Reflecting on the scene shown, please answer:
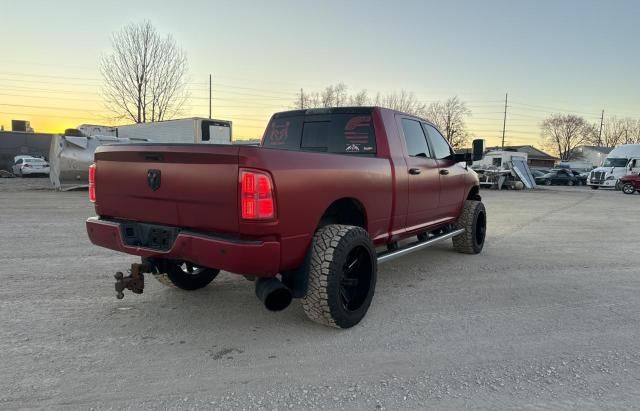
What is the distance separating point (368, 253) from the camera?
3781 mm

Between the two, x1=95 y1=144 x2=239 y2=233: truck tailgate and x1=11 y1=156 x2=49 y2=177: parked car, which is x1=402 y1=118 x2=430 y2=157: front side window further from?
x1=11 y1=156 x2=49 y2=177: parked car

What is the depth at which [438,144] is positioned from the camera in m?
5.82

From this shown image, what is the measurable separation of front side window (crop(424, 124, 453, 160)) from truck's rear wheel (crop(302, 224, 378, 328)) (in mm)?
2423

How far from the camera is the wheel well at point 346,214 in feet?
12.6

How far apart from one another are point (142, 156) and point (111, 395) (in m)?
1.69

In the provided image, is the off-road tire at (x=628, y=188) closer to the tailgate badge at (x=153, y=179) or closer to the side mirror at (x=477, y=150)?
the side mirror at (x=477, y=150)

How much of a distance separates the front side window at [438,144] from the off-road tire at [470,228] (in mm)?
973

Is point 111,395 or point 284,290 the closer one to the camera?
point 111,395

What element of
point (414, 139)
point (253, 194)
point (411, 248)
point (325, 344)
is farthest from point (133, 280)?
point (414, 139)

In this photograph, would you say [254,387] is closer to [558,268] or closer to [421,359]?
[421,359]

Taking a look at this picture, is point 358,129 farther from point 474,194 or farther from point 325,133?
point 474,194

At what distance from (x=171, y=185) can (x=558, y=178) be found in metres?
41.8

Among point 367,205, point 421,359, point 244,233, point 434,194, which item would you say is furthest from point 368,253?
point 434,194

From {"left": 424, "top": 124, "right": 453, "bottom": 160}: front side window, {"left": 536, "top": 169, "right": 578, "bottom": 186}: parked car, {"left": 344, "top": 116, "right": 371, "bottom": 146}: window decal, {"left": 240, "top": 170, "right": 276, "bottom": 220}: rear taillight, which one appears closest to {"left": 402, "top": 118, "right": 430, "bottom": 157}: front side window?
{"left": 424, "top": 124, "right": 453, "bottom": 160}: front side window
